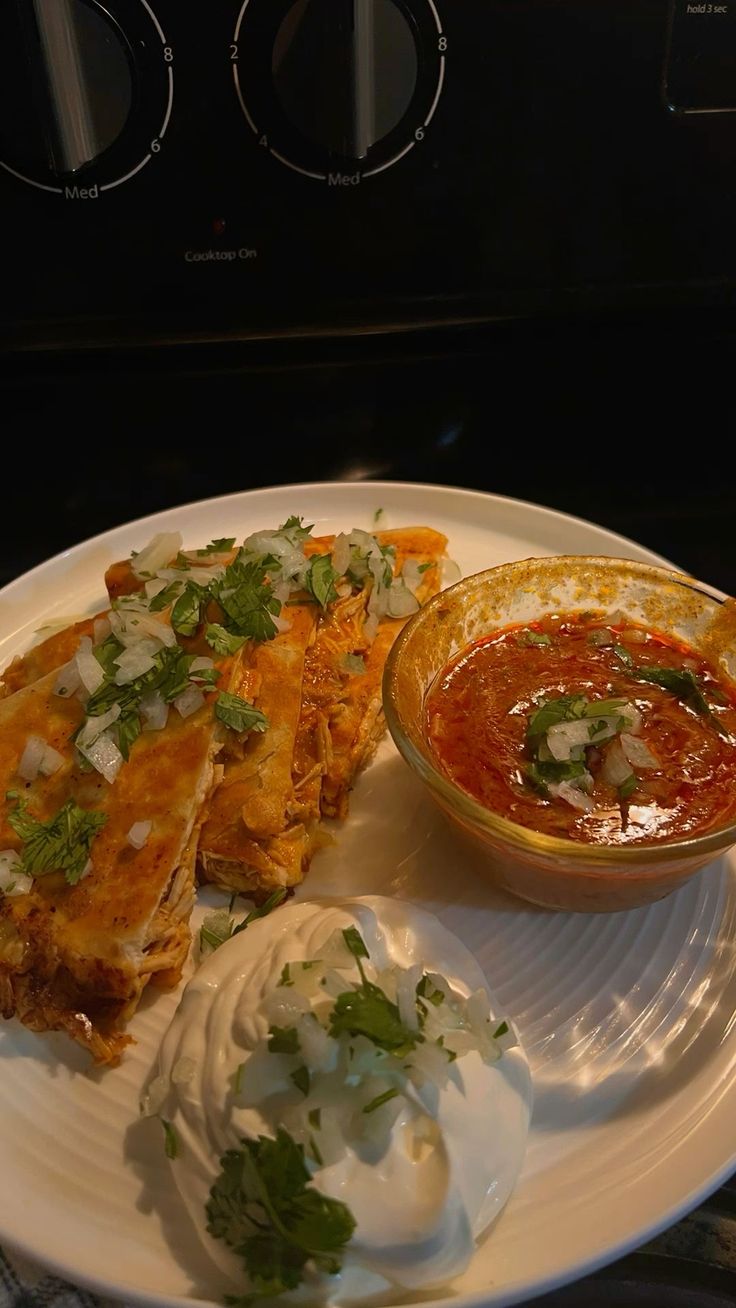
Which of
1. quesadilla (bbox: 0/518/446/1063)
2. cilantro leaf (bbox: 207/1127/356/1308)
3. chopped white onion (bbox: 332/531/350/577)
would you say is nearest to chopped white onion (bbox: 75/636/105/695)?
quesadilla (bbox: 0/518/446/1063)

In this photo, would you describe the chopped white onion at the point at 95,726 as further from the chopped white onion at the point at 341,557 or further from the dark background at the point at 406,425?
the dark background at the point at 406,425

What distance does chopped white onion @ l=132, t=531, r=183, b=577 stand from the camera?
257 centimetres

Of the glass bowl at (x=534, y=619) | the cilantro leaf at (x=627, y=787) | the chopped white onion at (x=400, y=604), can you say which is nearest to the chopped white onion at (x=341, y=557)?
the chopped white onion at (x=400, y=604)

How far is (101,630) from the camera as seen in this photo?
238 cm

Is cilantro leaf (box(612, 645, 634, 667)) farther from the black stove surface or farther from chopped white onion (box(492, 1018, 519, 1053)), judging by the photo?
chopped white onion (box(492, 1018, 519, 1053))

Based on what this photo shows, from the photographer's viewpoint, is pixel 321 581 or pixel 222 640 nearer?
pixel 222 640

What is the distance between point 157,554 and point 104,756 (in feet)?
2.30

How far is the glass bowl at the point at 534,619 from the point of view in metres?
1.85

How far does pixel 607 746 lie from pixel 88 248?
1.81m

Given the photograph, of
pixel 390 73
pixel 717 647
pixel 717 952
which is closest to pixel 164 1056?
pixel 717 952

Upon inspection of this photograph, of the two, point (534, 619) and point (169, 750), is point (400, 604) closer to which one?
point (534, 619)

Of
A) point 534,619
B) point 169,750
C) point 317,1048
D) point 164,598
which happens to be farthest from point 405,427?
point 317,1048

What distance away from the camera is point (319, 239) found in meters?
2.62

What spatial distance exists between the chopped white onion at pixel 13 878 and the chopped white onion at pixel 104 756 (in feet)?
0.78
